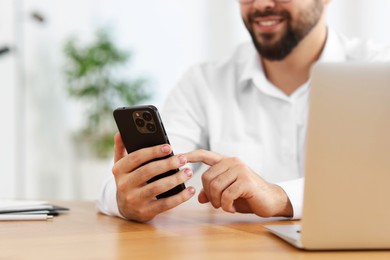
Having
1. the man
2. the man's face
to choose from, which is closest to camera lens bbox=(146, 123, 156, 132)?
the man

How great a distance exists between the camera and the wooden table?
1.00 m

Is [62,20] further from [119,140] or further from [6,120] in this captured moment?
[119,140]

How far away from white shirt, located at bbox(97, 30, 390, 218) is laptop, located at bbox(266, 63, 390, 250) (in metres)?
1.14

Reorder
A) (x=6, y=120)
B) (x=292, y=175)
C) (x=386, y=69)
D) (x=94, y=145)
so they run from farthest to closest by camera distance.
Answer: (x=94, y=145) < (x=6, y=120) < (x=292, y=175) < (x=386, y=69)

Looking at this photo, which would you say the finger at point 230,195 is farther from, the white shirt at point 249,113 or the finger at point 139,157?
the white shirt at point 249,113

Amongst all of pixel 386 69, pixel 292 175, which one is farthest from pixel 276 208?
pixel 292 175

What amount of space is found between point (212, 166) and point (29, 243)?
442mm

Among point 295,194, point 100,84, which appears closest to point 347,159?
point 295,194

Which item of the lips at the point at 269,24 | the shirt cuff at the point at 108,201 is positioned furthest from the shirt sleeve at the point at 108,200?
the lips at the point at 269,24

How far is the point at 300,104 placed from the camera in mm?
2150

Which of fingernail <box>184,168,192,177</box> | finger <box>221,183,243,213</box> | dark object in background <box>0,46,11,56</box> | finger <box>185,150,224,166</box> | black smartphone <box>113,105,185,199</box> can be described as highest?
dark object in background <box>0,46,11,56</box>

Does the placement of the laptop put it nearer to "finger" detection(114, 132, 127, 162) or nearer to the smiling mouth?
"finger" detection(114, 132, 127, 162)

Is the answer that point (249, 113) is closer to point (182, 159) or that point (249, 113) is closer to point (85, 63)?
point (182, 159)

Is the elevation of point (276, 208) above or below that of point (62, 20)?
below
